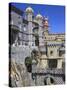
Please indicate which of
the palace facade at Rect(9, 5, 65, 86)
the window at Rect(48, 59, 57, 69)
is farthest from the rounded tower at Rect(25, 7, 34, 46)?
the window at Rect(48, 59, 57, 69)

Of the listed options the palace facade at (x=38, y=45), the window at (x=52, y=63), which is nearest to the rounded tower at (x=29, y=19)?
the palace facade at (x=38, y=45)

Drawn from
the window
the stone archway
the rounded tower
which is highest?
the rounded tower

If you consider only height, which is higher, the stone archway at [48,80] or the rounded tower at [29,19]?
the rounded tower at [29,19]

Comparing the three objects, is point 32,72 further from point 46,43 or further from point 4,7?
point 4,7

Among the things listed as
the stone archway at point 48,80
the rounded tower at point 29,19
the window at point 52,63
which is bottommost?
the stone archway at point 48,80

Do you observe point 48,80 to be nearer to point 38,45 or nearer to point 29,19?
point 38,45

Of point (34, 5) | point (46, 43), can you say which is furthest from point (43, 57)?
point (34, 5)

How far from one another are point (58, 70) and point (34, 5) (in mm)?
607

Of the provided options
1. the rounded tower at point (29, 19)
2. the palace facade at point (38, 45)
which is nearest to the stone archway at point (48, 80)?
the palace facade at point (38, 45)

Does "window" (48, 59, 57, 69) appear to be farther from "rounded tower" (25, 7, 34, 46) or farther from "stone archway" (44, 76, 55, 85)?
"rounded tower" (25, 7, 34, 46)

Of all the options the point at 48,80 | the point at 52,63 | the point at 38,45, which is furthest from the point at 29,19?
the point at 48,80

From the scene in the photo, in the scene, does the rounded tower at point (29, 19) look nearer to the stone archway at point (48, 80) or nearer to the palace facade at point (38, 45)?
the palace facade at point (38, 45)

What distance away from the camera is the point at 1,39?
2.14 m

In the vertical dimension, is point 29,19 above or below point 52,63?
above
